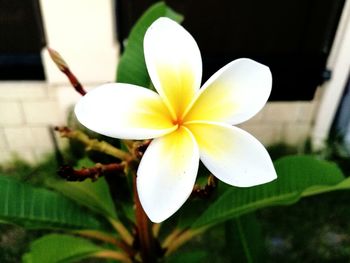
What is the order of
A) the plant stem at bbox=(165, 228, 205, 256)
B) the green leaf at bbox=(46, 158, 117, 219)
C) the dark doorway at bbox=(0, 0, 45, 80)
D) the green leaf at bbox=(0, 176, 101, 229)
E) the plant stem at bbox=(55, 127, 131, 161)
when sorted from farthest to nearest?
the dark doorway at bbox=(0, 0, 45, 80) → the plant stem at bbox=(165, 228, 205, 256) → the green leaf at bbox=(46, 158, 117, 219) → the green leaf at bbox=(0, 176, 101, 229) → the plant stem at bbox=(55, 127, 131, 161)

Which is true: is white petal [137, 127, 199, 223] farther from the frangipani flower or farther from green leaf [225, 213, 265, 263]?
green leaf [225, 213, 265, 263]

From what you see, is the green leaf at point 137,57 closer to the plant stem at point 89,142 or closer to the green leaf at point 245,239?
the plant stem at point 89,142

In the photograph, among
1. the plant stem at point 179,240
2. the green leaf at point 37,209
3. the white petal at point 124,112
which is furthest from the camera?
the plant stem at point 179,240

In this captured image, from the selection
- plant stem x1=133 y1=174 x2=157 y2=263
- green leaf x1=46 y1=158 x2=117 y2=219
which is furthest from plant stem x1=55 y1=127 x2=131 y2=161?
green leaf x1=46 y1=158 x2=117 y2=219

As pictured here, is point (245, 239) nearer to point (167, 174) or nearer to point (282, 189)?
point (282, 189)

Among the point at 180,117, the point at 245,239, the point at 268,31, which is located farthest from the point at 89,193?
the point at 268,31

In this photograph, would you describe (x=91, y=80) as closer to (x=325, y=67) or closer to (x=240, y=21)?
(x=240, y=21)

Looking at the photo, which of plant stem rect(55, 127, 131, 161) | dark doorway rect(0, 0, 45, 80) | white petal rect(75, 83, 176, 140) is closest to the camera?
white petal rect(75, 83, 176, 140)

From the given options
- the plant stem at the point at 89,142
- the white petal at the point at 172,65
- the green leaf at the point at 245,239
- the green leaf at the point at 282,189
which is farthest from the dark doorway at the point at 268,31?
the white petal at the point at 172,65
